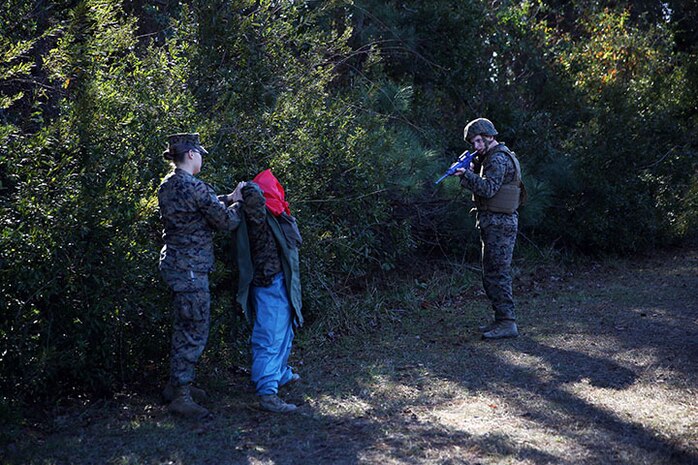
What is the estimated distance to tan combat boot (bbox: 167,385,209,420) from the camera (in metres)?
5.30

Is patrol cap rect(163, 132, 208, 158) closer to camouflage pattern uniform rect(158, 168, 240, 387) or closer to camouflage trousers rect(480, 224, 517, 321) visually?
camouflage pattern uniform rect(158, 168, 240, 387)

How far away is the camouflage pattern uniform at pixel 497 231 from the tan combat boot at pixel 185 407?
3452mm

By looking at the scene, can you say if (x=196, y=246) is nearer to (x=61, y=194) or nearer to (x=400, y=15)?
(x=61, y=194)

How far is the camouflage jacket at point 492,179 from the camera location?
7.34 metres

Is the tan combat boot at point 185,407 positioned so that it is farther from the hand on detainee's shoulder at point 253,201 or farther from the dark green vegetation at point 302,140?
the hand on detainee's shoulder at point 253,201

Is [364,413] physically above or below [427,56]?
below

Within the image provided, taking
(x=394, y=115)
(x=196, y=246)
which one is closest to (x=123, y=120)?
(x=196, y=246)

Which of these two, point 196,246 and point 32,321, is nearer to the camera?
point 32,321

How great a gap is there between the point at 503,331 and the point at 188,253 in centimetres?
362

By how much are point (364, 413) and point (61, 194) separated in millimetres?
2676

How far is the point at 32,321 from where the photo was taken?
5000 millimetres

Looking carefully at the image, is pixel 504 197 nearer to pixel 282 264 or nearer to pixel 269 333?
pixel 282 264

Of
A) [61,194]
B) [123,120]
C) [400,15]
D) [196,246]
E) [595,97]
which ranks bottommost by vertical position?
[196,246]

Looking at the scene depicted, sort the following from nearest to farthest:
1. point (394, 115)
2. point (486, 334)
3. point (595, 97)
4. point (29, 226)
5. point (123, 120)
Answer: point (29, 226) → point (123, 120) → point (486, 334) → point (394, 115) → point (595, 97)
